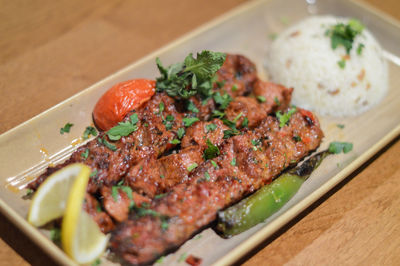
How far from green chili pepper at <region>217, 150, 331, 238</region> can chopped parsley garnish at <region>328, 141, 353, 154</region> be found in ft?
1.46

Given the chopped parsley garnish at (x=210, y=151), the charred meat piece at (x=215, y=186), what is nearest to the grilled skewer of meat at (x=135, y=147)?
the chopped parsley garnish at (x=210, y=151)

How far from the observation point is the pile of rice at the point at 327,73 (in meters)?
4.86

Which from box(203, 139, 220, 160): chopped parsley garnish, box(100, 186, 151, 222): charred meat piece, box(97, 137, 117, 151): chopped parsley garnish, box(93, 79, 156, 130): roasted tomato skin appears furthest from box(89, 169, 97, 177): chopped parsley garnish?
box(203, 139, 220, 160): chopped parsley garnish

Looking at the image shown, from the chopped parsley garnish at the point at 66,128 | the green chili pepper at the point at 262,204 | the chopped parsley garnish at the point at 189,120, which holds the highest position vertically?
the chopped parsley garnish at the point at 66,128

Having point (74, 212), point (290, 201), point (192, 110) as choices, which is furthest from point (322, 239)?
point (74, 212)

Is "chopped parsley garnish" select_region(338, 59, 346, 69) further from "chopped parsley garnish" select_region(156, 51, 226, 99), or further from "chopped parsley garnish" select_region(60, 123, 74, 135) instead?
"chopped parsley garnish" select_region(60, 123, 74, 135)

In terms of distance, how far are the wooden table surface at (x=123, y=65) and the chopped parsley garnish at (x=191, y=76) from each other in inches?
47.2

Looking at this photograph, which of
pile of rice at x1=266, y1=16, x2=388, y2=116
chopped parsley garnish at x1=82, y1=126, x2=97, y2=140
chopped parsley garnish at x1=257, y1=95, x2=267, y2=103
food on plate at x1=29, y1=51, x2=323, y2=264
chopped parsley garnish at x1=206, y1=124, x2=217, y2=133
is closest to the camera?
food on plate at x1=29, y1=51, x2=323, y2=264

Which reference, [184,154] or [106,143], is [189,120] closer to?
[184,154]

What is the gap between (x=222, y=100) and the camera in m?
4.23

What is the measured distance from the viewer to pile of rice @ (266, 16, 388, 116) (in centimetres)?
486

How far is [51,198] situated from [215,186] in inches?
53.3

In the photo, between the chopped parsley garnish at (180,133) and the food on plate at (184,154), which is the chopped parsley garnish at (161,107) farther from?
the chopped parsley garnish at (180,133)

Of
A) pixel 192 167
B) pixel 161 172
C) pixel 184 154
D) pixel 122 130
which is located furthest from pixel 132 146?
pixel 192 167
